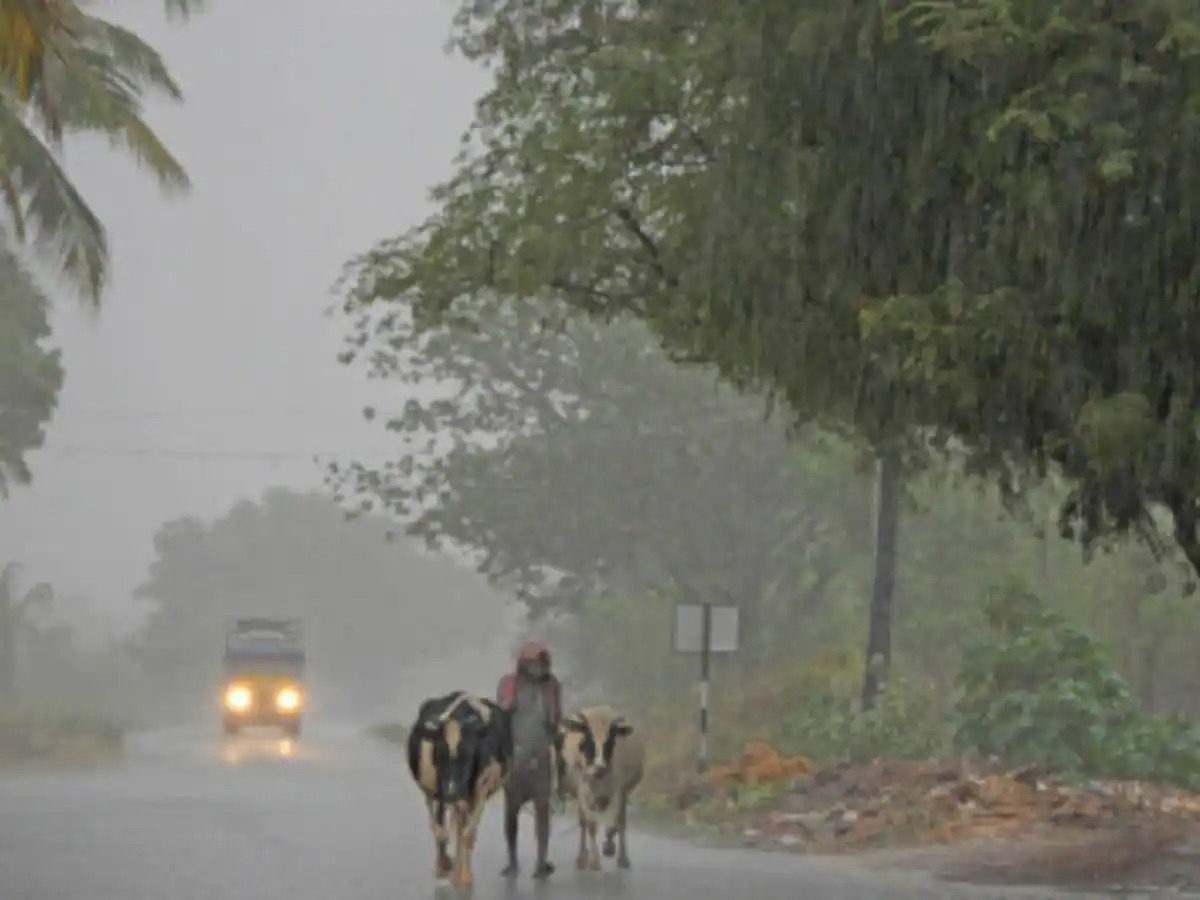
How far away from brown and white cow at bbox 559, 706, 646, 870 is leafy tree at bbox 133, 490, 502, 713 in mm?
131518

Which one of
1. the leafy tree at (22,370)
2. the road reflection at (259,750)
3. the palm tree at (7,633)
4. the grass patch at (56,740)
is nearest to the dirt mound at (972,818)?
the road reflection at (259,750)

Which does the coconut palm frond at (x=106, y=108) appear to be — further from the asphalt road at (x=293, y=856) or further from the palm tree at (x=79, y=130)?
the asphalt road at (x=293, y=856)

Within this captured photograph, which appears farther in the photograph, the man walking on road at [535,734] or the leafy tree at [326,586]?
the leafy tree at [326,586]

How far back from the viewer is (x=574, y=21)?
80.3 ft

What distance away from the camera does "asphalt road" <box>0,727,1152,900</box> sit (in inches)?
799

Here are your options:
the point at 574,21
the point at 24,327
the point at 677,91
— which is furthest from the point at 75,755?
the point at 677,91

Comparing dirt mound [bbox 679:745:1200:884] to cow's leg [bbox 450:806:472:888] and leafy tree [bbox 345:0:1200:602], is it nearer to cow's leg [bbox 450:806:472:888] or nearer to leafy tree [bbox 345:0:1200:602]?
leafy tree [bbox 345:0:1200:602]

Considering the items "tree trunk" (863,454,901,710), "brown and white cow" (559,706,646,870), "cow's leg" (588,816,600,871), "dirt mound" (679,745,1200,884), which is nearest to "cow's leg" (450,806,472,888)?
"brown and white cow" (559,706,646,870)

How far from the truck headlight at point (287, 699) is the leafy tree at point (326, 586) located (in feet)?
301

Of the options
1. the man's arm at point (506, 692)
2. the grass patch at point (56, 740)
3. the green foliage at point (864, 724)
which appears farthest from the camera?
the grass patch at point (56, 740)

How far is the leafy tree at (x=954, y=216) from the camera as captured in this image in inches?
670

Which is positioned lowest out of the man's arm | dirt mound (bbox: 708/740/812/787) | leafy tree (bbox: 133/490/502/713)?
dirt mound (bbox: 708/740/812/787)

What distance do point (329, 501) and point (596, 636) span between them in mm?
106068

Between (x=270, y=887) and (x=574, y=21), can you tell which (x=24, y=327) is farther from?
(x=270, y=887)
